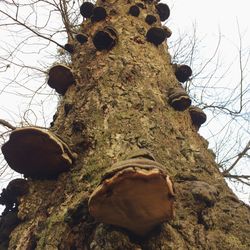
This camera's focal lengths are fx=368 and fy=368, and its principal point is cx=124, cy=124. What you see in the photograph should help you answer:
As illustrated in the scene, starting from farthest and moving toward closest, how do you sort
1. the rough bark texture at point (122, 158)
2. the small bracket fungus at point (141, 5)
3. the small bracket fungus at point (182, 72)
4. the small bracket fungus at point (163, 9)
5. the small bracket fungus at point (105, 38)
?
the small bracket fungus at point (163, 9), the small bracket fungus at point (141, 5), the small bracket fungus at point (182, 72), the small bracket fungus at point (105, 38), the rough bark texture at point (122, 158)

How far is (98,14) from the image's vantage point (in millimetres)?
3459

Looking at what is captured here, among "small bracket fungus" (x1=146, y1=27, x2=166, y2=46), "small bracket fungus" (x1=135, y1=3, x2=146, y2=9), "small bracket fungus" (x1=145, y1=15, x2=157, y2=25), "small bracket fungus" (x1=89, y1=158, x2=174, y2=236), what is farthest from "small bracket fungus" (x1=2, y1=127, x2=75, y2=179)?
"small bracket fungus" (x1=135, y1=3, x2=146, y2=9)

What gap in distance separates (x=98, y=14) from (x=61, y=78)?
3.32ft

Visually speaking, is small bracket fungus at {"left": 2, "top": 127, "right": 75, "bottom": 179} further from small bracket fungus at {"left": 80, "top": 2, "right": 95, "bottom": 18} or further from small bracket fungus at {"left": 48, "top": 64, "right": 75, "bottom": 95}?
small bracket fungus at {"left": 80, "top": 2, "right": 95, "bottom": 18}

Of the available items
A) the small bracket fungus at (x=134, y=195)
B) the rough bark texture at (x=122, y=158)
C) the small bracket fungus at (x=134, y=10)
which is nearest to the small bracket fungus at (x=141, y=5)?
the small bracket fungus at (x=134, y=10)

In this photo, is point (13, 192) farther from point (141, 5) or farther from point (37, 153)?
point (141, 5)

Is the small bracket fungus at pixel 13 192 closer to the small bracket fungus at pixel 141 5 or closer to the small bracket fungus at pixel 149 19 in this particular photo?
the small bracket fungus at pixel 149 19

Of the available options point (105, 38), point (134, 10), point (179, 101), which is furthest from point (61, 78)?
point (134, 10)

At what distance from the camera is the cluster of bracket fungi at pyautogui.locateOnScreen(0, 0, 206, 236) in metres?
1.29

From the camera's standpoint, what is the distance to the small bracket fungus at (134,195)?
1.28m

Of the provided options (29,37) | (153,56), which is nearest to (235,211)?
(153,56)

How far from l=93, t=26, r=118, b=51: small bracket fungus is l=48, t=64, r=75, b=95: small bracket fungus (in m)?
0.33

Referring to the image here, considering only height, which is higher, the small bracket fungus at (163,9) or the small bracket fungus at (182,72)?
the small bracket fungus at (163,9)

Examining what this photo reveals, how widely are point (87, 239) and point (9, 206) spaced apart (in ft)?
2.18
